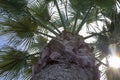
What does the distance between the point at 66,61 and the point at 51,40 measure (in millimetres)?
658

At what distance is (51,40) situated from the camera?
5.74 meters

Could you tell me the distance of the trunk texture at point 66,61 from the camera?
16.5 feet

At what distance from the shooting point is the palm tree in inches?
207

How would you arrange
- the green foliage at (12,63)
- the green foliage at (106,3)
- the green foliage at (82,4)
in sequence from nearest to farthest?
1. the green foliage at (106,3)
2. the green foliage at (82,4)
3. the green foliage at (12,63)

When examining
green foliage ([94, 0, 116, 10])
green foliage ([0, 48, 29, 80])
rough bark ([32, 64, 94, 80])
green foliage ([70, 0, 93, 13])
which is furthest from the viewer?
green foliage ([0, 48, 29, 80])

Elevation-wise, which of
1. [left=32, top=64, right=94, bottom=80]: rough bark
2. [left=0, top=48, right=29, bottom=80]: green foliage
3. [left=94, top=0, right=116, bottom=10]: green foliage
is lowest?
[left=32, top=64, right=94, bottom=80]: rough bark

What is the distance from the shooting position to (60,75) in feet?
16.2

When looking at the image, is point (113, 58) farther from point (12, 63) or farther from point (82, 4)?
point (12, 63)

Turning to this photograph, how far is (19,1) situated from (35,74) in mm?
1768

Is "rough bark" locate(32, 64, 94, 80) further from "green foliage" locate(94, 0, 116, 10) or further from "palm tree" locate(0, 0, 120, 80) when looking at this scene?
"green foliage" locate(94, 0, 116, 10)

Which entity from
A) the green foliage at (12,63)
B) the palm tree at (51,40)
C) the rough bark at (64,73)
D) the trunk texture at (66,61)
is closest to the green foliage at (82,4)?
the palm tree at (51,40)

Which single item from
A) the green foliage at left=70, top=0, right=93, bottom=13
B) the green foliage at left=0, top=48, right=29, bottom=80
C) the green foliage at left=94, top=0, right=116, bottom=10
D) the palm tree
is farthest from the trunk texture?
the green foliage at left=0, top=48, right=29, bottom=80

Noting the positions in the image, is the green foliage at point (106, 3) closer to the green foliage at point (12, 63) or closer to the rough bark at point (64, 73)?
the rough bark at point (64, 73)

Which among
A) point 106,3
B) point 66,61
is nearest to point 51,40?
point 66,61
